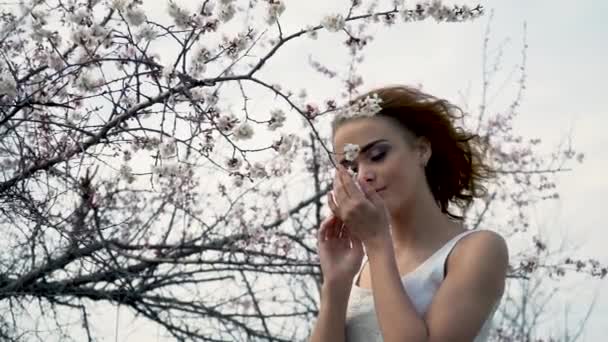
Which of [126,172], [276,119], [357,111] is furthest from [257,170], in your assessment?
[357,111]

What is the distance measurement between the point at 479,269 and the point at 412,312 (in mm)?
172

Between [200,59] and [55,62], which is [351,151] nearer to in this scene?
[200,59]

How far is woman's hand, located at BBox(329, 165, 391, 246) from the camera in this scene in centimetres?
171

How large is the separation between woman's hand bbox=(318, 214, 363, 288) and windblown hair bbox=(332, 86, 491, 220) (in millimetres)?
232

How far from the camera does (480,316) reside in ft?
→ 5.29

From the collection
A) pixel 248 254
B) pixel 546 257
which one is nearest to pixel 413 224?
pixel 248 254

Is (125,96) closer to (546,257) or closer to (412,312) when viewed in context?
(412,312)

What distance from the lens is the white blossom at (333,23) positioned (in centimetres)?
217

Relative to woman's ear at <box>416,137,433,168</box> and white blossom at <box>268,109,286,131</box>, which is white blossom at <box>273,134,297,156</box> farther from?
woman's ear at <box>416,137,433,168</box>

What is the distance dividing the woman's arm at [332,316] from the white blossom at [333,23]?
0.68 metres

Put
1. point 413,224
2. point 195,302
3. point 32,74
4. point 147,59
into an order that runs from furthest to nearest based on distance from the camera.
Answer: point 195,302, point 32,74, point 147,59, point 413,224

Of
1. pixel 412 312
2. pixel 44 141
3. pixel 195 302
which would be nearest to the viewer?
pixel 412 312

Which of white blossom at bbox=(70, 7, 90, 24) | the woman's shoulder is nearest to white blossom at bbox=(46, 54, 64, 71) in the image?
white blossom at bbox=(70, 7, 90, 24)

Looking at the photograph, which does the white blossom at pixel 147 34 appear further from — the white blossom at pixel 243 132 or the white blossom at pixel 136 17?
the white blossom at pixel 243 132
